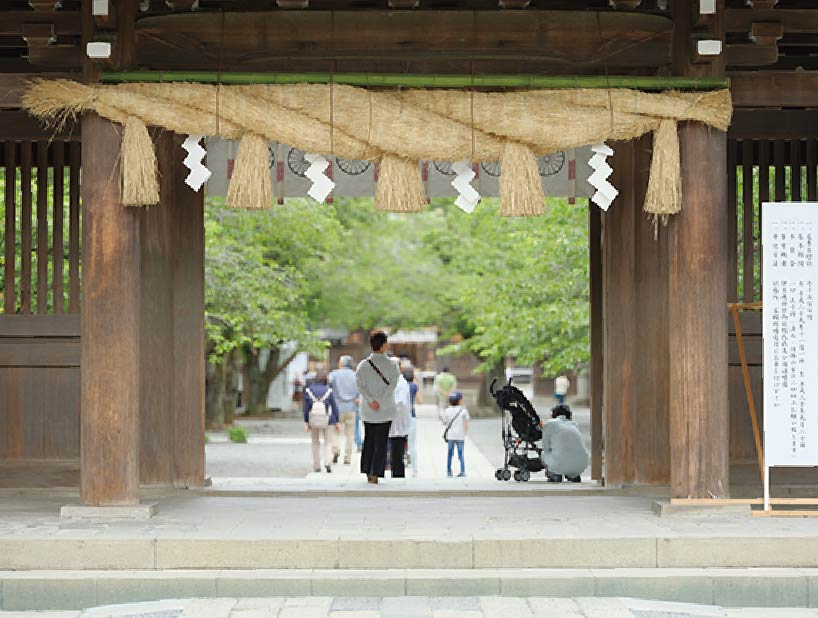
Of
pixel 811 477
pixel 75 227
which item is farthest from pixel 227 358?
pixel 811 477

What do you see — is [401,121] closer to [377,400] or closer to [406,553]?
[406,553]

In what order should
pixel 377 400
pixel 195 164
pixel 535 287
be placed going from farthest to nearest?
1. pixel 535 287
2. pixel 377 400
3. pixel 195 164

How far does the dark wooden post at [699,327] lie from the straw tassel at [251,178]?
2996mm

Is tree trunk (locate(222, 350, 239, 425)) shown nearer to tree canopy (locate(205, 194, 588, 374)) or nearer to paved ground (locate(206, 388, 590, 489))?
paved ground (locate(206, 388, 590, 489))

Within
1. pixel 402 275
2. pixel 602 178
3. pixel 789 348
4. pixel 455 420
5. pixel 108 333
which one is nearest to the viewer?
pixel 789 348

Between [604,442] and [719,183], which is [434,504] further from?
[719,183]

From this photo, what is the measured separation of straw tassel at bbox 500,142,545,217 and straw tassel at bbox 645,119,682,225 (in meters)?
0.80

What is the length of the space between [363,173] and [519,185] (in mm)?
3045

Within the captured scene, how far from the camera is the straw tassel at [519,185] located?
865 centimetres

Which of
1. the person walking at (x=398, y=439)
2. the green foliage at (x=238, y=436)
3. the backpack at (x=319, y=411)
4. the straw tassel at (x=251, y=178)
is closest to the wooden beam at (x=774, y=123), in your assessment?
the person walking at (x=398, y=439)

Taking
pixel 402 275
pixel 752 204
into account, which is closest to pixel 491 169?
pixel 752 204

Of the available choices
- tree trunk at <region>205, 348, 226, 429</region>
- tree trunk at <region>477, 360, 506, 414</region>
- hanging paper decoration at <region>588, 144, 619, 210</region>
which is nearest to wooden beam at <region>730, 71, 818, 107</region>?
hanging paper decoration at <region>588, 144, 619, 210</region>

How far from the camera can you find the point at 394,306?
33156mm

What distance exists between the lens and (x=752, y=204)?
37.0 feet
